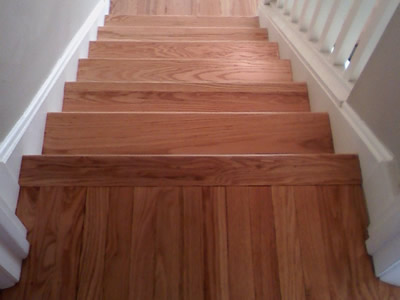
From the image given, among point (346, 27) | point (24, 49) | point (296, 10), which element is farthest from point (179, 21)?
point (24, 49)

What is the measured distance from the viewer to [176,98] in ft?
5.09

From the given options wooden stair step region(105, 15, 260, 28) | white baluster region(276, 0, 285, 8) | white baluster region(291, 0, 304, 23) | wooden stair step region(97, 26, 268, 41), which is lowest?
wooden stair step region(97, 26, 268, 41)

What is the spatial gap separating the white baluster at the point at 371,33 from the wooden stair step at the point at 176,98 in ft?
1.20

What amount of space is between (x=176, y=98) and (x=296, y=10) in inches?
41.8

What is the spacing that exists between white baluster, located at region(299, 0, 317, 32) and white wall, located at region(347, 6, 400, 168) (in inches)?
35.4

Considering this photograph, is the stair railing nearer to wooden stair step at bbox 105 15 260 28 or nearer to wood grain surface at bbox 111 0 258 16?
wooden stair step at bbox 105 15 260 28

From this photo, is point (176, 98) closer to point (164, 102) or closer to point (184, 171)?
point (164, 102)

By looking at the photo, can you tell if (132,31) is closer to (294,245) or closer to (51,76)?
(51,76)

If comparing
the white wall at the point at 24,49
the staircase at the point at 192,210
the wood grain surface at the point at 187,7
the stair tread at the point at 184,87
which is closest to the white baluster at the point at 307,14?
the stair tread at the point at 184,87

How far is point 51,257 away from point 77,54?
1244 mm

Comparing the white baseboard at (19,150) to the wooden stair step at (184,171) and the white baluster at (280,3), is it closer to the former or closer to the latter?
the wooden stair step at (184,171)

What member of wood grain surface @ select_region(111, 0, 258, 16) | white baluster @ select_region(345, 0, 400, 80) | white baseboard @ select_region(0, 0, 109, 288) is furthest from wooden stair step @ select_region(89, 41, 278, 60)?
wood grain surface @ select_region(111, 0, 258, 16)

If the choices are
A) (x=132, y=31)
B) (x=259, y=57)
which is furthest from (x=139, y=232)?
(x=132, y=31)

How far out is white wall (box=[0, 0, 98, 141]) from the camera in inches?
39.7
